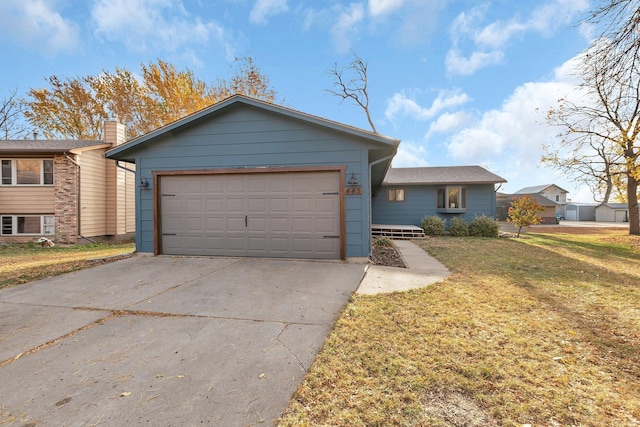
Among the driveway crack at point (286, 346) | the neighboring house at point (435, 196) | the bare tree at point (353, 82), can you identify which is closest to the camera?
the driveway crack at point (286, 346)

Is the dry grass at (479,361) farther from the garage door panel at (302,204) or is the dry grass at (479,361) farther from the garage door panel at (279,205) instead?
the garage door panel at (279,205)

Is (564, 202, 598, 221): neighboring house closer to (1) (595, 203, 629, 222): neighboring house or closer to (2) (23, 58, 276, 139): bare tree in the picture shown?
(1) (595, 203, 629, 222): neighboring house

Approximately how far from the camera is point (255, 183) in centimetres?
685

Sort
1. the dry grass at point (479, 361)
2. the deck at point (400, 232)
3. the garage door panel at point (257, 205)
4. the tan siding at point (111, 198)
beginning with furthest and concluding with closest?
the tan siding at point (111, 198) < the deck at point (400, 232) < the garage door panel at point (257, 205) < the dry grass at point (479, 361)

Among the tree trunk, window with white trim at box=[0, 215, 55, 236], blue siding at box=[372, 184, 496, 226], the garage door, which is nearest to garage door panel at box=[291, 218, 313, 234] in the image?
the garage door

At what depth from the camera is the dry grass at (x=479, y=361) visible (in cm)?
179

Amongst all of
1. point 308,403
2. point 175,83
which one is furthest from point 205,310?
point 175,83

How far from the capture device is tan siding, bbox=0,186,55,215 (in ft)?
38.1

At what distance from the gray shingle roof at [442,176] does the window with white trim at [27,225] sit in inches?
607

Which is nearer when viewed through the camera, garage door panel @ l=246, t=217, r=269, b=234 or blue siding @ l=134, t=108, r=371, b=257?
blue siding @ l=134, t=108, r=371, b=257

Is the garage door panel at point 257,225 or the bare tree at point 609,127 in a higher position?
the bare tree at point 609,127

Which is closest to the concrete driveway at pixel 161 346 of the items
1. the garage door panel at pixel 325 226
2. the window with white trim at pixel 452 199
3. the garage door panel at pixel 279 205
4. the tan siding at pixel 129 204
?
the garage door panel at pixel 325 226

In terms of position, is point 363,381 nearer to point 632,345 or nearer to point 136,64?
point 632,345

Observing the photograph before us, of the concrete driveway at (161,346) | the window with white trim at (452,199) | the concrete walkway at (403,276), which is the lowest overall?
the concrete driveway at (161,346)
